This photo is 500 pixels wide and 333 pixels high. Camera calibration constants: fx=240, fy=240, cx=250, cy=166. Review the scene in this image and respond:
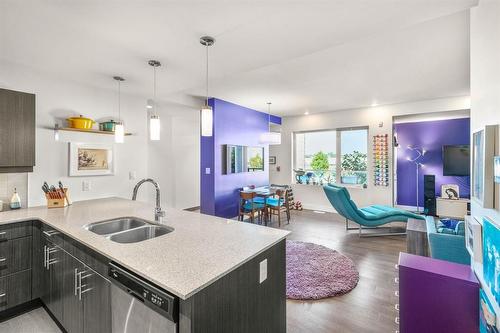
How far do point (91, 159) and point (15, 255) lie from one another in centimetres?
143

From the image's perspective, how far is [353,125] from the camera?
20.0 feet

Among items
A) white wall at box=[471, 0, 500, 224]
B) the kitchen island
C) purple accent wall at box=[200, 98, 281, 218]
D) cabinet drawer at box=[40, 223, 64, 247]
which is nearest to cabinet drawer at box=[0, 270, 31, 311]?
the kitchen island

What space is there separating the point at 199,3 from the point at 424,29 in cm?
227

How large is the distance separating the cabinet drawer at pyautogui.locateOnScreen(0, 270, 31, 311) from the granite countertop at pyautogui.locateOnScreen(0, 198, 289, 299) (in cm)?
52

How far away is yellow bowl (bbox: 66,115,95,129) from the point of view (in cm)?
300

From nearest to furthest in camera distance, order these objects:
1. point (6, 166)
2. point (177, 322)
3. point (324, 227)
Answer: point (177, 322), point (6, 166), point (324, 227)

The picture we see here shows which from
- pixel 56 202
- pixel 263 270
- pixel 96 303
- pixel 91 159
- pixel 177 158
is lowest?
pixel 96 303

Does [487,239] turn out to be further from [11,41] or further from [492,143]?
[11,41]

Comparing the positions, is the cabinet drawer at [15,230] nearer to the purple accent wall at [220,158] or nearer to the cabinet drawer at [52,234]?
the cabinet drawer at [52,234]

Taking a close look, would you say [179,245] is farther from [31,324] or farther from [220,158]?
[220,158]

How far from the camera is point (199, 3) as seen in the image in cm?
171

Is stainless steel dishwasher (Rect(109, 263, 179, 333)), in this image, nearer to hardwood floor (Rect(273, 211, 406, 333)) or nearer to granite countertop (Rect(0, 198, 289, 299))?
granite countertop (Rect(0, 198, 289, 299))

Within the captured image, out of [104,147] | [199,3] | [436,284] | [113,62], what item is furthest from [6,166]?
[436,284]

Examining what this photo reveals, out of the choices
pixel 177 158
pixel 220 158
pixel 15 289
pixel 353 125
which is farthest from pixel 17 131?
pixel 353 125
